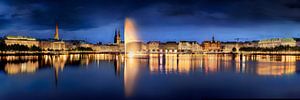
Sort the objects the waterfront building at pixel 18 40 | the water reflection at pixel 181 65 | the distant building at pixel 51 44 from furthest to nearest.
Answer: the distant building at pixel 51 44 → the waterfront building at pixel 18 40 → the water reflection at pixel 181 65

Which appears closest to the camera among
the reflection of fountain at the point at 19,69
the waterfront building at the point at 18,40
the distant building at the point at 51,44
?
the reflection of fountain at the point at 19,69

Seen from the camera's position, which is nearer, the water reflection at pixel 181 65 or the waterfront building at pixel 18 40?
the water reflection at pixel 181 65

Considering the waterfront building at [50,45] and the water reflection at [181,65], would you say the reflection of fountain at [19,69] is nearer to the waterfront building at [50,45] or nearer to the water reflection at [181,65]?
the water reflection at [181,65]

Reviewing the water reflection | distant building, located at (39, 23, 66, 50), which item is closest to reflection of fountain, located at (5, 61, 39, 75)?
the water reflection

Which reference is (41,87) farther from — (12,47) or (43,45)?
(43,45)

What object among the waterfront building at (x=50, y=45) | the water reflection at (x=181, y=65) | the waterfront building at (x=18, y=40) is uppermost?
the waterfront building at (x=18, y=40)

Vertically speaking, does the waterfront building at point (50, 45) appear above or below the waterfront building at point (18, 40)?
below

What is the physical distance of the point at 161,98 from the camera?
18.0m

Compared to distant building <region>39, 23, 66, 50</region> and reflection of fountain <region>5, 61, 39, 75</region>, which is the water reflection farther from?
distant building <region>39, 23, 66, 50</region>

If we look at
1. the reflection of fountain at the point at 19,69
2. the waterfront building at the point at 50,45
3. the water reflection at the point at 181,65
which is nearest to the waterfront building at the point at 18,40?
the waterfront building at the point at 50,45

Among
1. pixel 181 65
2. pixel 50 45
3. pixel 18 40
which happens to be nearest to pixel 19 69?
pixel 181 65

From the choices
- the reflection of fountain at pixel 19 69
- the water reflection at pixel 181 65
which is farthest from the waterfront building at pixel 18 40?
the reflection of fountain at pixel 19 69

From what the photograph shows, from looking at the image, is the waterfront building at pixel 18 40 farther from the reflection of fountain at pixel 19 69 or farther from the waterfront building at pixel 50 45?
the reflection of fountain at pixel 19 69

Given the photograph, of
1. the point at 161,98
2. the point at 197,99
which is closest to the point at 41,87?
the point at 161,98
